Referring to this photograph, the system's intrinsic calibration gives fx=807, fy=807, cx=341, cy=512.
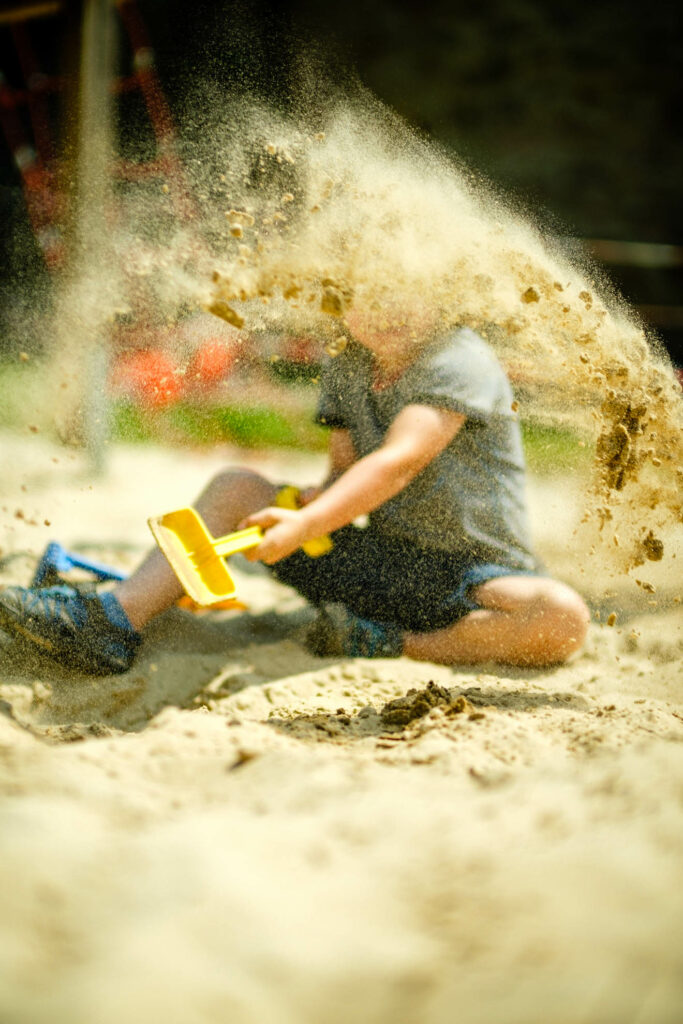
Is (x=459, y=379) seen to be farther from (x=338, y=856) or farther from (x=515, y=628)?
(x=338, y=856)

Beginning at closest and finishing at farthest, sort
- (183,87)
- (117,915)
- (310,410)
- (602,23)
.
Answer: (117,915)
(183,87)
(310,410)
(602,23)

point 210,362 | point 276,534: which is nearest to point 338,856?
point 276,534

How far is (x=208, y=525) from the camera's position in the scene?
4.82 ft

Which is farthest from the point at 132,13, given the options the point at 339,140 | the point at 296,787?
the point at 296,787

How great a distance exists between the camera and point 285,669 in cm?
137

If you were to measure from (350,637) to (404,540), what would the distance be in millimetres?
196

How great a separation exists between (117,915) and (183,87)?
152 centimetres

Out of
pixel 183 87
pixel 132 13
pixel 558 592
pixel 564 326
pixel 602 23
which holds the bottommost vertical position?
pixel 558 592

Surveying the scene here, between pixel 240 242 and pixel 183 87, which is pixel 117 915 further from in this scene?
pixel 183 87

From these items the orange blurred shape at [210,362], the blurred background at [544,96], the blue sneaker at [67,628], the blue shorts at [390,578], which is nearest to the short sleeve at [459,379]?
the blue shorts at [390,578]

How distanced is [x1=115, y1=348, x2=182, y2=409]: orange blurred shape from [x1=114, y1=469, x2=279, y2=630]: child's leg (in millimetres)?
236

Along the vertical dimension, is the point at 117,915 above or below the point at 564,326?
below

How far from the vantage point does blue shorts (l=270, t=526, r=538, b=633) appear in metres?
1.39

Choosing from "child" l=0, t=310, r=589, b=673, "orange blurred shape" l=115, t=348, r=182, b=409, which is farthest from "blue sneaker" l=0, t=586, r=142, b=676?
"orange blurred shape" l=115, t=348, r=182, b=409
